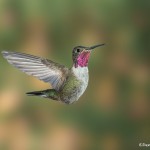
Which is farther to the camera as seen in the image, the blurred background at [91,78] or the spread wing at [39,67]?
the blurred background at [91,78]

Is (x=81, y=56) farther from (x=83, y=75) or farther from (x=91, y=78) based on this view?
(x=91, y=78)

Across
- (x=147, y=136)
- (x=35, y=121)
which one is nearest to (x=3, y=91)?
(x=35, y=121)

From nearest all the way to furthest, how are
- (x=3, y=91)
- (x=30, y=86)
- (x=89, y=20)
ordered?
(x=30, y=86), (x=3, y=91), (x=89, y=20)

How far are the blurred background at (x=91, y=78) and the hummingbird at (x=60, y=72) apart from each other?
0.41 metres

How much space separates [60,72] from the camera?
1.69 ft

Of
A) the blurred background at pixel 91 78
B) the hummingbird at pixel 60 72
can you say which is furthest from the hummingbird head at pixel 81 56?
the blurred background at pixel 91 78

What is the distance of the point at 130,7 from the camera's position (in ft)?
3.83

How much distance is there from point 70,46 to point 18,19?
155 mm

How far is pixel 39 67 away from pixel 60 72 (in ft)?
0.11

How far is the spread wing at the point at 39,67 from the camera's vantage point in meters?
0.45

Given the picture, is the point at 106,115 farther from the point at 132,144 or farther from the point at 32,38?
the point at 32,38

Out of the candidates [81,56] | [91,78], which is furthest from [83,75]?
[91,78]

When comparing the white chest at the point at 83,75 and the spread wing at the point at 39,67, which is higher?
the spread wing at the point at 39,67

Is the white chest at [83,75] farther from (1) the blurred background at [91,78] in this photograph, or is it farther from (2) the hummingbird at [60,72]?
(1) the blurred background at [91,78]
